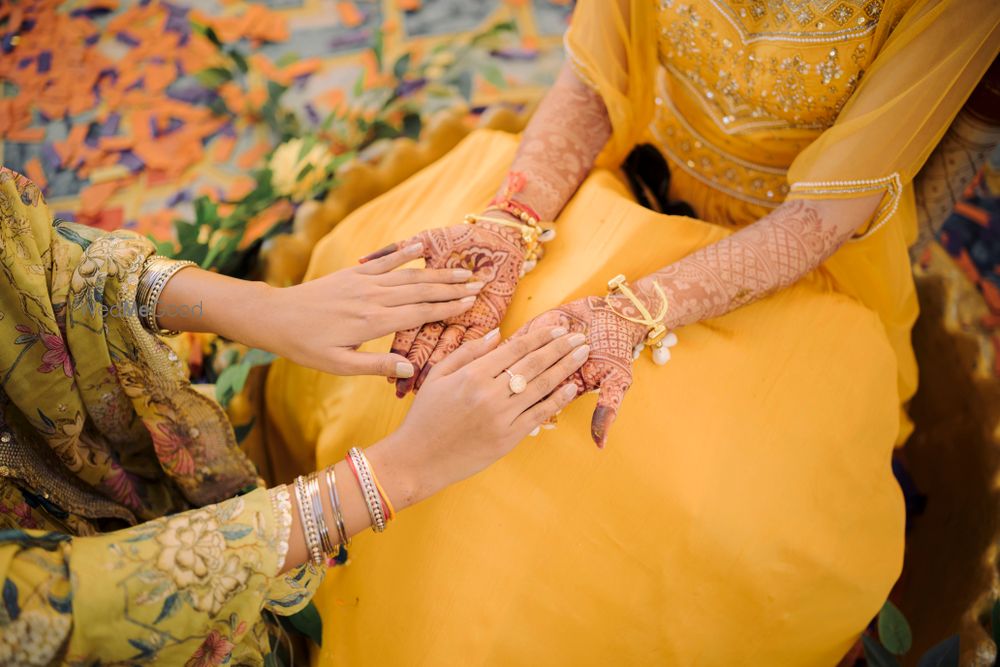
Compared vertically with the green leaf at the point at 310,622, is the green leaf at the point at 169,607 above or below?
above

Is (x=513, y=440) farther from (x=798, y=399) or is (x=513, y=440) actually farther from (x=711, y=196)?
(x=711, y=196)

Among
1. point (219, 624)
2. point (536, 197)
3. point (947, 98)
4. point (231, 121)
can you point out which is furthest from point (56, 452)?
point (231, 121)

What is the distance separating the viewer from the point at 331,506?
798 millimetres

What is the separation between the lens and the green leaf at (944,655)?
3.12 ft

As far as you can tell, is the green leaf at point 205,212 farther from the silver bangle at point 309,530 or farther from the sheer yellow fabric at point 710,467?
the silver bangle at point 309,530

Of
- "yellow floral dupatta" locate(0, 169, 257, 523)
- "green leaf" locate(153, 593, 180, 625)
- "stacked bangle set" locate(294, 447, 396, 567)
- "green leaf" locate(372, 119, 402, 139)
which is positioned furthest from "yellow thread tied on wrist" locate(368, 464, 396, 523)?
"green leaf" locate(372, 119, 402, 139)

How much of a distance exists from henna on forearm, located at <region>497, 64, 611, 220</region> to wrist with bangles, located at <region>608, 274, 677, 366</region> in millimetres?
216

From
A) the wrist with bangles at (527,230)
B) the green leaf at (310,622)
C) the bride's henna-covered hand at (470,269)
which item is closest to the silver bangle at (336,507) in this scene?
the bride's henna-covered hand at (470,269)

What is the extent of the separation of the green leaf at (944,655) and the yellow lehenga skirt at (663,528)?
88 mm

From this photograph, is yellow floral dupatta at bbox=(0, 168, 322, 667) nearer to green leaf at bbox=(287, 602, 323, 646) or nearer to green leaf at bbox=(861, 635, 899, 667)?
green leaf at bbox=(287, 602, 323, 646)

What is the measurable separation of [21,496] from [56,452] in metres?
0.07

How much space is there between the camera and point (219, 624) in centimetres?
76

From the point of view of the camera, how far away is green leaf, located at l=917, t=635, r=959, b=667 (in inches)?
37.5

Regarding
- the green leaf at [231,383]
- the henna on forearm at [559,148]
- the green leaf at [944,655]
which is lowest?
the green leaf at [944,655]
